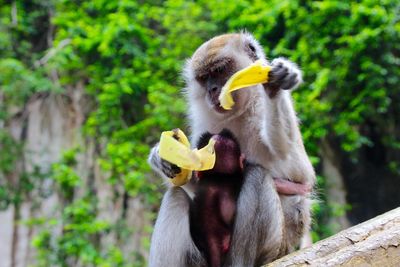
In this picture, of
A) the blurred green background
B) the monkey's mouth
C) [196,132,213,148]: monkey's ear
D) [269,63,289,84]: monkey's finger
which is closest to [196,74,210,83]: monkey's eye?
the monkey's mouth

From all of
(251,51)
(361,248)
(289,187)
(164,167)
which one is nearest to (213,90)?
(251,51)

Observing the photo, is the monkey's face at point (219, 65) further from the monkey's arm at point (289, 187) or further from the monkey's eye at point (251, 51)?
the monkey's arm at point (289, 187)

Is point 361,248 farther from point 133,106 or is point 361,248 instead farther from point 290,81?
point 133,106

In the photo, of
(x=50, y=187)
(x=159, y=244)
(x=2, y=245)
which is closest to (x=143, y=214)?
(x=50, y=187)

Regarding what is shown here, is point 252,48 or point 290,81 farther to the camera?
point 252,48

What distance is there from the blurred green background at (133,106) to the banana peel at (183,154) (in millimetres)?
4139

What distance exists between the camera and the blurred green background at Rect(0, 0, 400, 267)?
9.59 metres

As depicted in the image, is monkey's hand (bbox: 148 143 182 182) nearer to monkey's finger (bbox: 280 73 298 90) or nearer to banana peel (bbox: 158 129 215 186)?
banana peel (bbox: 158 129 215 186)

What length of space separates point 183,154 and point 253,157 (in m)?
0.71

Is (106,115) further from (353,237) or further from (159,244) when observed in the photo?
(353,237)

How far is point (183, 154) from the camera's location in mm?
3893

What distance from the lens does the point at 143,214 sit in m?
12.0

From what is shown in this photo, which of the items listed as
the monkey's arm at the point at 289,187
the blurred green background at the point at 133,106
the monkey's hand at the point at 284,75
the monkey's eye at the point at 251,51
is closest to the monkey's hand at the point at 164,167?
the monkey's arm at the point at 289,187

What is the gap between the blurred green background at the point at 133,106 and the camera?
9586mm
